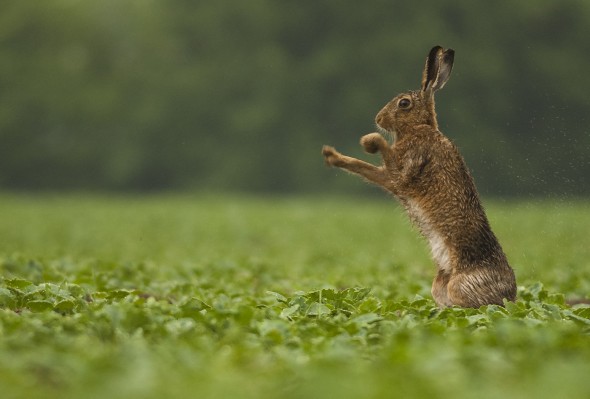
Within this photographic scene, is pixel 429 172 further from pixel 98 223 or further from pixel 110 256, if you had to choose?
pixel 98 223

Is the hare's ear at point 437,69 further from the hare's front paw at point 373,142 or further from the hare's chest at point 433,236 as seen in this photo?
the hare's chest at point 433,236

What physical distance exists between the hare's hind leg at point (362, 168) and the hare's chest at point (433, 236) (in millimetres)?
321

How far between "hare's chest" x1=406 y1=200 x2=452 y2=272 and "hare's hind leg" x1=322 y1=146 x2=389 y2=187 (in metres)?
0.32

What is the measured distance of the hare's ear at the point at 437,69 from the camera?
28.4 ft

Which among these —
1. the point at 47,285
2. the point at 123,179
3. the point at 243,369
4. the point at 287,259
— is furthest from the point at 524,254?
the point at 123,179

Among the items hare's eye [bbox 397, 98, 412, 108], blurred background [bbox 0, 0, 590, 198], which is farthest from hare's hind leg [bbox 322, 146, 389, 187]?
blurred background [bbox 0, 0, 590, 198]

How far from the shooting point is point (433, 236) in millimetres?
8047

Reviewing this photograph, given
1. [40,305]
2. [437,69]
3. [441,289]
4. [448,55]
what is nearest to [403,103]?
[437,69]

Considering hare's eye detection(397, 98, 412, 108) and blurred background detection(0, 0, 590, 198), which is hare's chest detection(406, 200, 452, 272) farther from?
blurred background detection(0, 0, 590, 198)

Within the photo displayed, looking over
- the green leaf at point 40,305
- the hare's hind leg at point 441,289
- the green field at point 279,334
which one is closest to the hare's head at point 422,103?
the green field at point 279,334

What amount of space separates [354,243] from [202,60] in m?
35.7

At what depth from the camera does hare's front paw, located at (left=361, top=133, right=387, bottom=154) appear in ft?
27.2

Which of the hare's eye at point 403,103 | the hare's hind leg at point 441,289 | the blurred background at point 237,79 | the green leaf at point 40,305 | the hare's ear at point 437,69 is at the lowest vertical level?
the green leaf at point 40,305

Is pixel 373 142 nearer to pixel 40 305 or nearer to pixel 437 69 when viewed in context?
pixel 437 69
